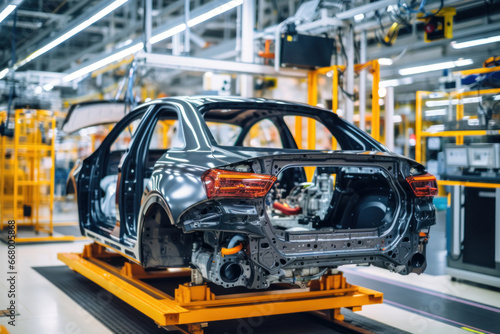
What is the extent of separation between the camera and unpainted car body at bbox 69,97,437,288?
9.60ft

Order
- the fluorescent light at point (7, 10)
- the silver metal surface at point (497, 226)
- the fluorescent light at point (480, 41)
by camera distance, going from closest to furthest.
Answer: the silver metal surface at point (497, 226), the fluorescent light at point (7, 10), the fluorescent light at point (480, 41)

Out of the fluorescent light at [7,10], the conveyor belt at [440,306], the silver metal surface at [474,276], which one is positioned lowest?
the conveyor belt at [440,306]

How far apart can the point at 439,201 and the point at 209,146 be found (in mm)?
11576

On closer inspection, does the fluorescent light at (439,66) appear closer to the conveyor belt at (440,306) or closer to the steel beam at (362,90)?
the steel beam at (362,90)

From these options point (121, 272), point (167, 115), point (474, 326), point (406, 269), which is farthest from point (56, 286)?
point (474, 326)

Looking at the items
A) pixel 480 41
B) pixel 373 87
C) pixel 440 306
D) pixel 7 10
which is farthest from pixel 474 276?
pixel 7 10

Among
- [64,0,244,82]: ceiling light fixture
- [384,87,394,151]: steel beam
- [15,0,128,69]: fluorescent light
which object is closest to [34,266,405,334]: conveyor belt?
[384,87,394,151]: steel beam

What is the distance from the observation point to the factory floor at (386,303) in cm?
384

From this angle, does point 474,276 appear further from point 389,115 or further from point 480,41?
point 480,41

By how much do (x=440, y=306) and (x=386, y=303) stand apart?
0.44m

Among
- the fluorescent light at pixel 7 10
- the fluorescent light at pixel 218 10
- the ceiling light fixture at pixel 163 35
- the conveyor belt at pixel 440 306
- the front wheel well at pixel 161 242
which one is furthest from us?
the fluorescent light at pixel 7 10

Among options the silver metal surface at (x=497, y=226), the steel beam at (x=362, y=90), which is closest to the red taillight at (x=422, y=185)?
the silver metal surface at (x=497, y=226)

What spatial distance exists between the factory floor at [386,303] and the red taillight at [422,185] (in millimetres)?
1039

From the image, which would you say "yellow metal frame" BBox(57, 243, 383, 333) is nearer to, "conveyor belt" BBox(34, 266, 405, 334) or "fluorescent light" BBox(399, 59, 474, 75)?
"conveyor belt" BBox(34, 266, 405, 334)
